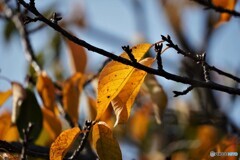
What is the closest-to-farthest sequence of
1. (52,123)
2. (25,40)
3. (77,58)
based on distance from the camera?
(52,123) → (77,58) → (25,40)

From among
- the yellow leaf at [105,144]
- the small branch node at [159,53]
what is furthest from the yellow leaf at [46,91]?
the small branch node at [159,53]

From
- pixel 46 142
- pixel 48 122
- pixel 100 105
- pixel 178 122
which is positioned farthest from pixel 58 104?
pixel 100 105

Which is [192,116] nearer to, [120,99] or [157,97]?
[157,97]

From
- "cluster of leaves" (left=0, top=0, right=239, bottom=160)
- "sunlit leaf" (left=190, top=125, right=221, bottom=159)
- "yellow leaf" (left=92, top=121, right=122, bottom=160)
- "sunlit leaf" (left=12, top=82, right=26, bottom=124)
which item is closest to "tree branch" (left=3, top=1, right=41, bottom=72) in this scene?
"cluster of leaves" (left=0, top=0, right=239, bottom=160)

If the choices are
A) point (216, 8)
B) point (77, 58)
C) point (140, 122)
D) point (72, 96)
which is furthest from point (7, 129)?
point (140, 122)

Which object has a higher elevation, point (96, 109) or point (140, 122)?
point (96, 109)

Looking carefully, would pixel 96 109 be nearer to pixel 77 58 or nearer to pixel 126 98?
pixel 77 58

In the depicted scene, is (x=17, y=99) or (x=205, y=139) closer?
(x=17, y=99)
